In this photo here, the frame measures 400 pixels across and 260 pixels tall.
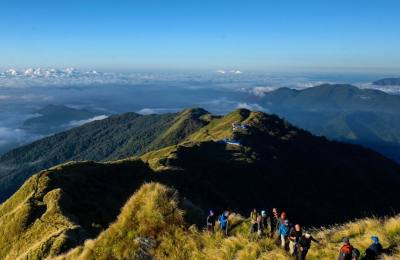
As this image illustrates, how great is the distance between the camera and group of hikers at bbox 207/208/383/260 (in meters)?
16.9

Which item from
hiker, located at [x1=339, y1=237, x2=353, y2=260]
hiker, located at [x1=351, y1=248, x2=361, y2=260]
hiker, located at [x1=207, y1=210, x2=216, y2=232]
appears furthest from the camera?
hiker, located at [x1=207, y1=210, x2=216, y2=232]

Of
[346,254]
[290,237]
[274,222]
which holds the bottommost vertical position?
[274,222]

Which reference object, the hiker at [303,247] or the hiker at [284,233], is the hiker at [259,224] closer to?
the hiker at [284,233]

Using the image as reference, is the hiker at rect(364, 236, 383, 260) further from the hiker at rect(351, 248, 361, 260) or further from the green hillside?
the green hillside

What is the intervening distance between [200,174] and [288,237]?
151 m

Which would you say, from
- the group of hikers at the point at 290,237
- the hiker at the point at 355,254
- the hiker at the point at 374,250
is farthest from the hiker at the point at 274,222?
the hiker at the point at 374,250

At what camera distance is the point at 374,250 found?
17000 mm

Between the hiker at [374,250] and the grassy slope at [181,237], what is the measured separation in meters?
0.58

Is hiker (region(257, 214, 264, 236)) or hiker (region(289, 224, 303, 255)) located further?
hiker (region(257, 214, 264, 236))

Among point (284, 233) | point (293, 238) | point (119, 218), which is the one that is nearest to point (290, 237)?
point (293, 238)

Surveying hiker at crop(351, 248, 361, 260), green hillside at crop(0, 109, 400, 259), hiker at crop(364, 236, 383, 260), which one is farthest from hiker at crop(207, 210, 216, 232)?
hiker at crop(364, 236, 383, 260)

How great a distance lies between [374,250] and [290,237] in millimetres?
3930

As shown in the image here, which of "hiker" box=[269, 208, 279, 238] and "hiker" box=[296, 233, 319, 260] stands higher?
"hiker" box=[296, 233, 319, 260]

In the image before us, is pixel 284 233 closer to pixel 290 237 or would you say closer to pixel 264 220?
pixel 290 237
